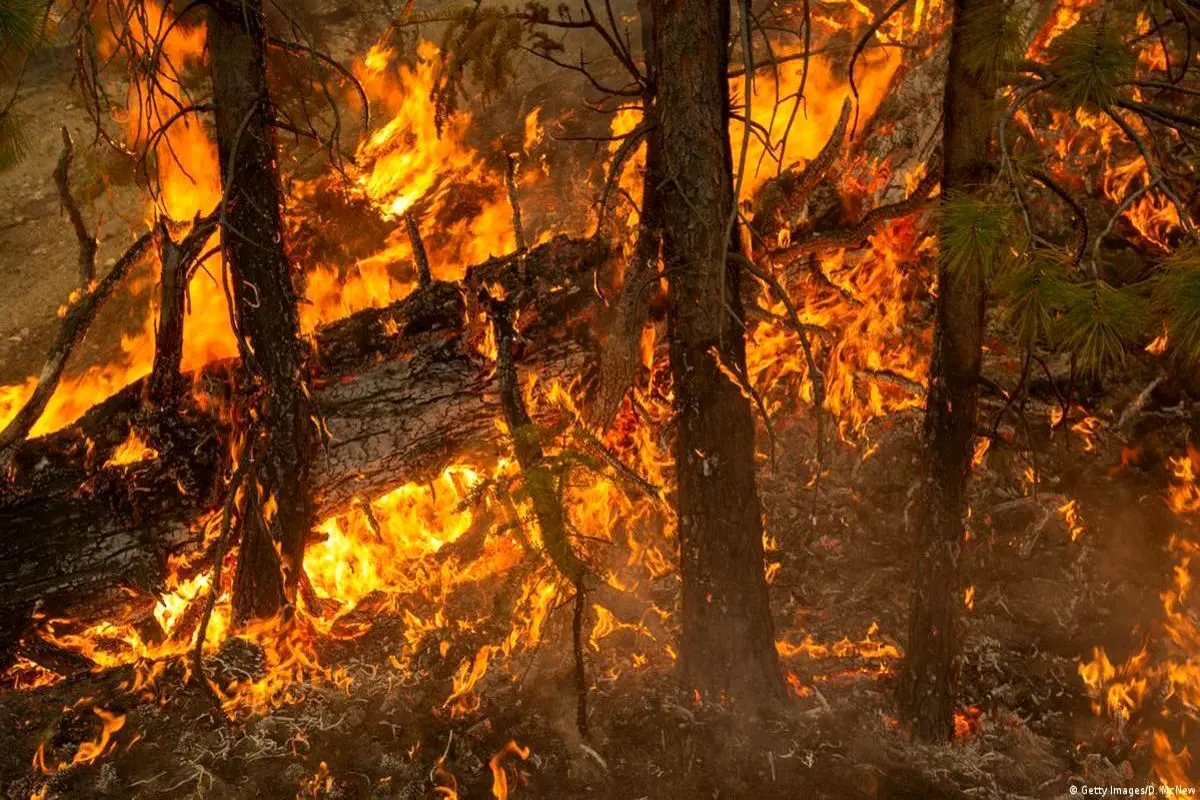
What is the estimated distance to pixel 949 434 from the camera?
150 inches

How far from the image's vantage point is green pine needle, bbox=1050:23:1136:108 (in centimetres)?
266

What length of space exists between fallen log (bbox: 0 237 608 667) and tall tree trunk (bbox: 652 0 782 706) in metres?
1.33

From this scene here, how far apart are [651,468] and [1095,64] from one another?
12.7ft

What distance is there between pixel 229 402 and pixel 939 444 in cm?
451

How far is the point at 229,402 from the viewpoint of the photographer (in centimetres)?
515

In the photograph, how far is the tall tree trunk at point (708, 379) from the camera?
3676mm

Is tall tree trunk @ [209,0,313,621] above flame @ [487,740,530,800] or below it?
above

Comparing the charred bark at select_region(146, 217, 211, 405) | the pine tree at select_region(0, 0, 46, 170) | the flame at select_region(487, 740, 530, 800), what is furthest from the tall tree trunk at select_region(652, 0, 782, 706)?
the charred bark at select_region(146, 217, 211, 405)

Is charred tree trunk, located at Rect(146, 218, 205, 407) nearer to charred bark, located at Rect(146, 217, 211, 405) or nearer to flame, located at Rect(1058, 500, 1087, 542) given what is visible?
charred bark, located at Rect(146, 217, 211, 405)

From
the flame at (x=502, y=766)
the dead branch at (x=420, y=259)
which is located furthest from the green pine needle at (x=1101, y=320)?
the dead branch at (x=420, y=259)

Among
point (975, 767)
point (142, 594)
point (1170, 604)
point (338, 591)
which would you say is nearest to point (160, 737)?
point (142, 594)

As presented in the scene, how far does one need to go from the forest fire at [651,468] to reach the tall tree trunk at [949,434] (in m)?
0.02

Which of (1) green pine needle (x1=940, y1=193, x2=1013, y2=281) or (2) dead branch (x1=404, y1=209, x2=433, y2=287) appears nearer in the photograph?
(1) green pine needle (x1=940, y1=193, x2=1013, y2=281)

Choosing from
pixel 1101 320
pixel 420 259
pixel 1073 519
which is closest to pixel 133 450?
pixel 420 259
